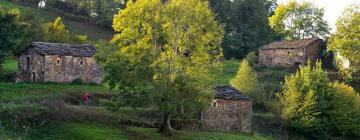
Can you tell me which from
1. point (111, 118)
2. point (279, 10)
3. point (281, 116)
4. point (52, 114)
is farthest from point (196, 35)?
point (279, 10)

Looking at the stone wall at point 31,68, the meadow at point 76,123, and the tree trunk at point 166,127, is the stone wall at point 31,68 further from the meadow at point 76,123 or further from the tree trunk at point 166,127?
the tree trunk at point 166,127

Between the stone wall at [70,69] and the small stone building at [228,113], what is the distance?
13139 mm

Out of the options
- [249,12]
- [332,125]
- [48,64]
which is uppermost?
[249,12]

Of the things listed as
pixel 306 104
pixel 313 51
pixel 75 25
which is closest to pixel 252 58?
pixel 313 51

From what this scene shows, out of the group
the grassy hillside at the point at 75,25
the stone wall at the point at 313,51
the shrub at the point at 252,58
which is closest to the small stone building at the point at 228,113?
the stone wall at the point at 313,51

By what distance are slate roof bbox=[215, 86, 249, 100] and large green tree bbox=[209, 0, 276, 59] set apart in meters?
40.7

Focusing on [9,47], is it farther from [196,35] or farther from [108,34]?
[108,34]

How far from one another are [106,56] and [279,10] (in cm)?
5720

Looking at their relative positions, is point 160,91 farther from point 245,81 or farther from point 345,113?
point 345,113

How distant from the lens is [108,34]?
95625 millimetres

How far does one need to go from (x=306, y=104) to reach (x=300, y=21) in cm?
4244

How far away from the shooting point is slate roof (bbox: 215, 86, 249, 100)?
151 feet

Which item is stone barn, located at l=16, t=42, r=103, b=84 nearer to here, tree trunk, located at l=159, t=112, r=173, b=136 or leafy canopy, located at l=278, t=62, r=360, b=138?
tree trunk, located at l=159, t=112, r=173, b=136

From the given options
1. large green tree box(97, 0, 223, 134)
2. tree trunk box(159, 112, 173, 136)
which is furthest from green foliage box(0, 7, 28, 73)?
tree trunk box(159, 112, 173, 136)
